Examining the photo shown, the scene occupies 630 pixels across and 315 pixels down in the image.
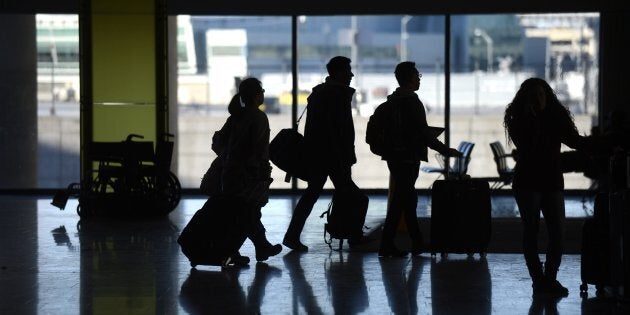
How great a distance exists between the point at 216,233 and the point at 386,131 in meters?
1.62

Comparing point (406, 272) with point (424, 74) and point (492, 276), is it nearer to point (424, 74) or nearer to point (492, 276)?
point (492, 276)

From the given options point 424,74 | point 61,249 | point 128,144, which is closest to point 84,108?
point 128,144

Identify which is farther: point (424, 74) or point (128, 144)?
point (424, 74)

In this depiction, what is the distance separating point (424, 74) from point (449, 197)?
8092 mm

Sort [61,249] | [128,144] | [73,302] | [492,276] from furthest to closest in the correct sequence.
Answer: [128,144]
[61,249]
[492,276]
[73,302]

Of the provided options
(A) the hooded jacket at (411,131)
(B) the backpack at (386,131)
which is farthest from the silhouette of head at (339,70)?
(A) the hooded jacket at (411,131)

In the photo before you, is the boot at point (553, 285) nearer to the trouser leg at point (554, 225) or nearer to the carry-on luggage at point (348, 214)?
the trouser leg at point (554, 225)

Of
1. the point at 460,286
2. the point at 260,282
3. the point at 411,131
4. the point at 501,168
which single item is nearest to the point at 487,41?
the point at 501,168

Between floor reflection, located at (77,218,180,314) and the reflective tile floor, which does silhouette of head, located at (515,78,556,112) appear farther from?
floor reflection, located at (77,218,180,314)

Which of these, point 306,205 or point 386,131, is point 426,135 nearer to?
point 386,131

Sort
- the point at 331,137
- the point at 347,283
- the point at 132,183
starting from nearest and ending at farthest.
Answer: the point at 347,283 < the point at 331,137 < the point at 132,183

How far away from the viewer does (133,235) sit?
11.1 m

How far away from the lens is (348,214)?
9680 mm

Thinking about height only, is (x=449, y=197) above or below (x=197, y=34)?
below
